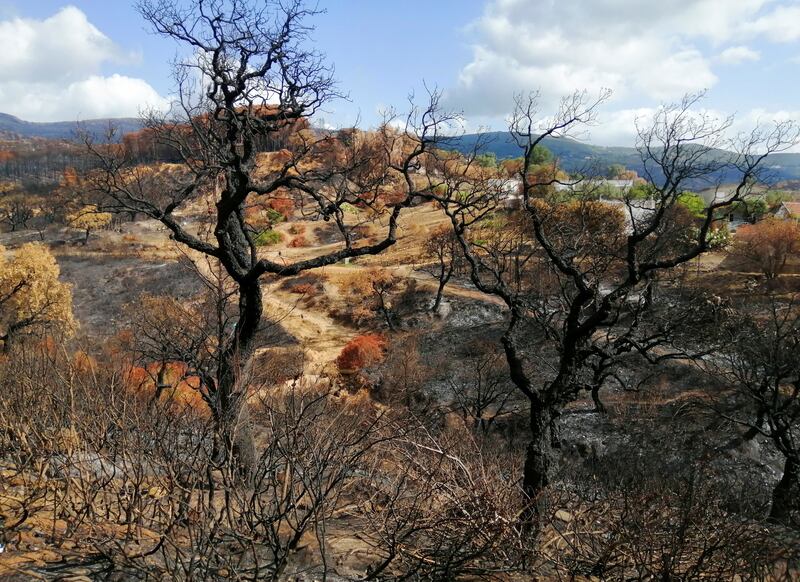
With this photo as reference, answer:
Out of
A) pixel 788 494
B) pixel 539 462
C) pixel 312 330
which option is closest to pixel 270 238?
pixel 312 330

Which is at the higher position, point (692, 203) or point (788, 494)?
point (692, 203)

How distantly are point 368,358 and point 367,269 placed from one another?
1535 cm

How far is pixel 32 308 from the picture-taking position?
1088 inches

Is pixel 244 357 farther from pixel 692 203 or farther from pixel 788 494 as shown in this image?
pixel 692 203

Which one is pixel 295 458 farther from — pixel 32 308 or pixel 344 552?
pixel 32 308

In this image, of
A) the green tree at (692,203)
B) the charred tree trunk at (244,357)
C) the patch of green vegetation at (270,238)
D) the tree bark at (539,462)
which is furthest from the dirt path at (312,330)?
the green tree at (692,203)

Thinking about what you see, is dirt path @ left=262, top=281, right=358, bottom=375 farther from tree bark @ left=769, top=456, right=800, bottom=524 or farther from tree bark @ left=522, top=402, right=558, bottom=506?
tree bark @ left=522, top=402, right=558, bottom=506

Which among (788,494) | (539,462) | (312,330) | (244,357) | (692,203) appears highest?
(692,203)

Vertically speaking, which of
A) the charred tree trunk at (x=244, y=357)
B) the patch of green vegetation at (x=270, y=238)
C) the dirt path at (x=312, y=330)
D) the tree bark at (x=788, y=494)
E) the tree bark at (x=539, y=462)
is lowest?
the dirt path at (x=312, y=330)

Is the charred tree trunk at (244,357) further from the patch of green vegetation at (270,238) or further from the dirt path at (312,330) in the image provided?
the patch of green vegetation at (270,238)

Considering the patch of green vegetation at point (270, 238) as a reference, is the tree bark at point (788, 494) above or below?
below

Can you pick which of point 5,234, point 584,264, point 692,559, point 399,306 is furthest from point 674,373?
point 5,234

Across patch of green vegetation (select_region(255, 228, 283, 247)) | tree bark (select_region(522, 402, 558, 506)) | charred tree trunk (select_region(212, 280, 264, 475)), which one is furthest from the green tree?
patch of green vegetation (select_region(255, 228, 283, 247))

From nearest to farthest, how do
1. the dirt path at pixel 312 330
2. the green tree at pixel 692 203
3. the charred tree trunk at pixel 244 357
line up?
the charred tree trunk at pixel 244 357 → the dirt path at pixel 312 330 → the green tree at pixel 692 203
